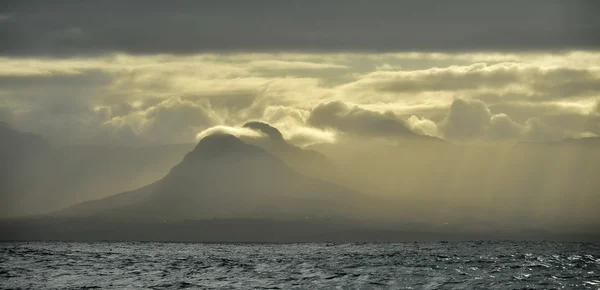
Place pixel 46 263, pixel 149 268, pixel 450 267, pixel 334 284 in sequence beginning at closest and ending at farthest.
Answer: pixel 334 284, pixel 450 267, pixel 149 268, pixel 46 263

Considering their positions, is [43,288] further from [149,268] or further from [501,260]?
[501,260]

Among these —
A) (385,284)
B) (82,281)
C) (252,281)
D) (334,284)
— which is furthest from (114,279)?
(385,284)

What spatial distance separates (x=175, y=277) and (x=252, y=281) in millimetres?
17813

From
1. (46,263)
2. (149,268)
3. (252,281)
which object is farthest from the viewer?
(46,263)

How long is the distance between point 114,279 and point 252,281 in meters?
26.1

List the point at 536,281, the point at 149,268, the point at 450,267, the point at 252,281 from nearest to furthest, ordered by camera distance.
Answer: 1. the point at 536,281
2. the point at 252,281
3. the point at 450,267
4. the point at 149,268

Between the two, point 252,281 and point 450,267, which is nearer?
point 252,281

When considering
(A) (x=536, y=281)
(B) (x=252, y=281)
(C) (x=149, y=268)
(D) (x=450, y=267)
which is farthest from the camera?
(C) (x=149, y=268)

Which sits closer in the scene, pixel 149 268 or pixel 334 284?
pixel 334 284

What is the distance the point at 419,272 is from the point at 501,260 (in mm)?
28337

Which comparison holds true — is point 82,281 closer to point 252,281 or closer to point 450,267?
point 252,281

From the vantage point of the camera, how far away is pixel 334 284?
109 meters

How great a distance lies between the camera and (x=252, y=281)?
120 m

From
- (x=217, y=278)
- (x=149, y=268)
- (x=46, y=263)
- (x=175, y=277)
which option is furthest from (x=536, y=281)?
(x=46, y=263)
